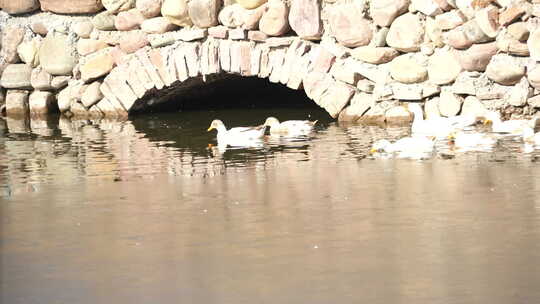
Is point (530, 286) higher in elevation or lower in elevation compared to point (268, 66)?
lower

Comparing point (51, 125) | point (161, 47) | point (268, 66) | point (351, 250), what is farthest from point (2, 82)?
point (351, 250)

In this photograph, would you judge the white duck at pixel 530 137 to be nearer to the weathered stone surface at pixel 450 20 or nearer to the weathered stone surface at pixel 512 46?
the weathered stone surface at pixel 512 46

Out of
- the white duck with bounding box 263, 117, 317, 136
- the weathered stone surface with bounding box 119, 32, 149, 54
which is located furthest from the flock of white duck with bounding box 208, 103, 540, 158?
the weathered stone surface with bounding box 119, 32, 149, 54

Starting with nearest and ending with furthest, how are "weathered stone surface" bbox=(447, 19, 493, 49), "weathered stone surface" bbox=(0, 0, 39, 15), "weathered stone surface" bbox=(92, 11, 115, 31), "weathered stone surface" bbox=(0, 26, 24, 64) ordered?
1. "weathered stone surface" bbox=(447, 19, 493, 49)
2. "weathered stone surface" bbox=(92, 11, 115, 31)
3. "weathered stone surface" bbox=(0, 0, 39, 15)
4. "weathered stone surface" bbox=(0, 26, 24, 64)

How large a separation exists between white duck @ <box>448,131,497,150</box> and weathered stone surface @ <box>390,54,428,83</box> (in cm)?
179

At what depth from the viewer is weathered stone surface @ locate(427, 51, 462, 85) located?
11.2 metres

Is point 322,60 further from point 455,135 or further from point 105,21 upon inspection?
point 105,21

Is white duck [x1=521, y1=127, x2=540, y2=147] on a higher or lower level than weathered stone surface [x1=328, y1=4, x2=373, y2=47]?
lower

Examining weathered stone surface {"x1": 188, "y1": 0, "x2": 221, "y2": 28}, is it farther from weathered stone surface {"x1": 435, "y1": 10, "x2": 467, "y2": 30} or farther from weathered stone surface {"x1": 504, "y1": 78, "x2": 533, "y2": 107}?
weathered stone surface {"x1": 504, "y1": 78, "x2": 533, "y2": 107}

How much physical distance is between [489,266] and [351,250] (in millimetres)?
781

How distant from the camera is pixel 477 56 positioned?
36.0ft

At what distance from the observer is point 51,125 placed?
13516 mm

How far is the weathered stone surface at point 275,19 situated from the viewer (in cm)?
1212

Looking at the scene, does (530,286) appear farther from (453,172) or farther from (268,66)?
(268,66)
